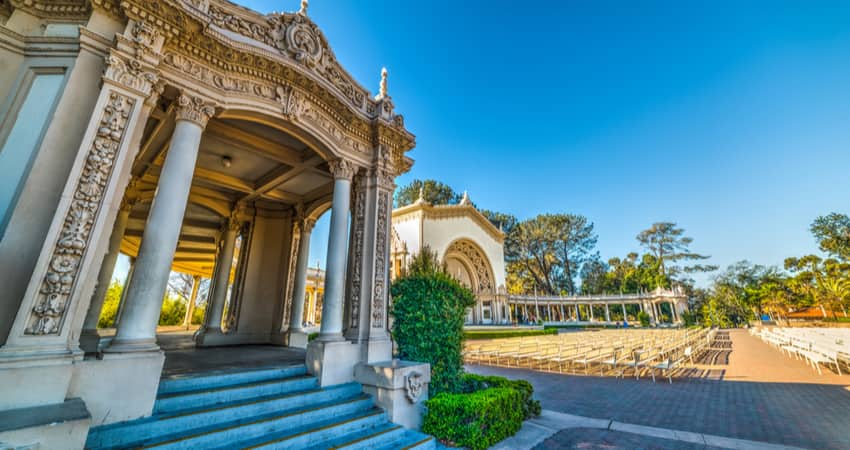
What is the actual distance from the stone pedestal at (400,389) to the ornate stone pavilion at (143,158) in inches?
8.0

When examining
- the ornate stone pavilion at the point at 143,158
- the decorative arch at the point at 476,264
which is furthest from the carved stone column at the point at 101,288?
the decorative arch at the point at 476,264

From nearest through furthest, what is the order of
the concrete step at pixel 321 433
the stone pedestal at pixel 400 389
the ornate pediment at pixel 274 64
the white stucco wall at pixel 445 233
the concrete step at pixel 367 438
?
the concrete step at pixel 321 433 → the concrete step at pixel 367 438 → the ornate pediment at pixel 274 64 → the stone pedestal at pixel 400 389 → the white stucco wall at pixel 445 233

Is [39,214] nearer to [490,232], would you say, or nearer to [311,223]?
[311,223]

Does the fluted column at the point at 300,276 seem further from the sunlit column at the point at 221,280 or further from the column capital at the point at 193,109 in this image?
the column capital at the point at 193,109

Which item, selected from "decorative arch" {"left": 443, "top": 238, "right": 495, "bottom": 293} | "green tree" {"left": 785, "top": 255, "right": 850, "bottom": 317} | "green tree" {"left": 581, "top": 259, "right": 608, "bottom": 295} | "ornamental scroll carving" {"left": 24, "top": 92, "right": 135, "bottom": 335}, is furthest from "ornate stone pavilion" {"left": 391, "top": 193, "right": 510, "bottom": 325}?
"green tree" {"left": 785, "top": 255, "right": 850, "bottom": 317}

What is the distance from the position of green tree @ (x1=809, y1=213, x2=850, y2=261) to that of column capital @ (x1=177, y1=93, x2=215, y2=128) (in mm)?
60662

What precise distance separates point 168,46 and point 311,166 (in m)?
3.18

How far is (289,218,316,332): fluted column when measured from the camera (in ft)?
29.5

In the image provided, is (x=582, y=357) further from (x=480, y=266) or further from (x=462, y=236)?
(x=480, y=266)

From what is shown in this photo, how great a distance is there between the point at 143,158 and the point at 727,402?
1414 cm

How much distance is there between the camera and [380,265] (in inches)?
247

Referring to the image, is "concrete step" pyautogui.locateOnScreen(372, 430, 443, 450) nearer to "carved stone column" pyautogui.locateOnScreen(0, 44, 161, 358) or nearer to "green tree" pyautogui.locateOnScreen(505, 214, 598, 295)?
"carved stone column" pyautogui.locateOnScreen(0, 44, 161, 358)

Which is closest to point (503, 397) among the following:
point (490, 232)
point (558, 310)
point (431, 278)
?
Result: point (431, 278)

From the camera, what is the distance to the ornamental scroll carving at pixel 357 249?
6004 millimetres
